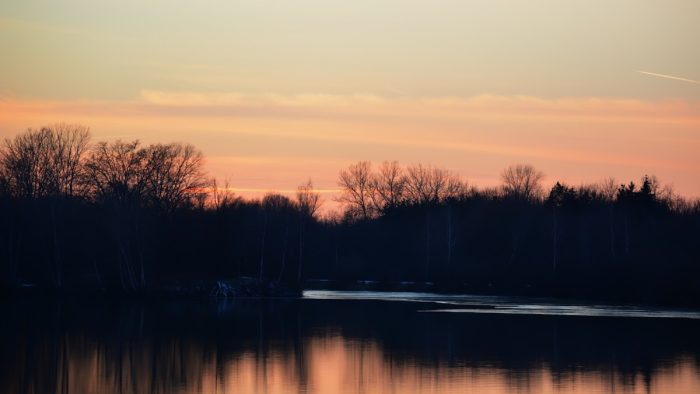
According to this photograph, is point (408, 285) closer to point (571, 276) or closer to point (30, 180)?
point (571, 276)

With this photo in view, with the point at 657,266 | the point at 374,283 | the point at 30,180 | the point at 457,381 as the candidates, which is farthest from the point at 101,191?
the point at 457,381

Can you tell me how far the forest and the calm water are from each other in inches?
578

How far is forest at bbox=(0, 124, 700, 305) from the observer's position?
69.6 metres

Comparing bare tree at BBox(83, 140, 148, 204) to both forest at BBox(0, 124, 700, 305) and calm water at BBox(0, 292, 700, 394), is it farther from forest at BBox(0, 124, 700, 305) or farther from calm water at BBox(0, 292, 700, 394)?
calm water at BBox(0, 292, 700, 394)

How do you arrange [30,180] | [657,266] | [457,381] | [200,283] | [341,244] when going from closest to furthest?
[457,381] < [657,266] < [200,283] < [30,180] < [341,244]

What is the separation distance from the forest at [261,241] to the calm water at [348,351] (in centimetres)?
1468

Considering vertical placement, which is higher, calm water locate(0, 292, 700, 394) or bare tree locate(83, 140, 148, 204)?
bare tree locate(83, 140, 148, 204)

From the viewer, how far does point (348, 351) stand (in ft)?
113

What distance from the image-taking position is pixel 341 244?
100438mm

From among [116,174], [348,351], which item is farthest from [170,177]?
[348,351]

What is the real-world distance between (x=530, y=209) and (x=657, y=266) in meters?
26.5

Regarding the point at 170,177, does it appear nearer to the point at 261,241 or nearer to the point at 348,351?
the point at 261,241

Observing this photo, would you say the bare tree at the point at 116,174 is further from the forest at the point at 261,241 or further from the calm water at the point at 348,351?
the calm water at the point at 348,351

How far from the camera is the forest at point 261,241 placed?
228ft
